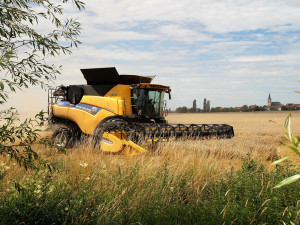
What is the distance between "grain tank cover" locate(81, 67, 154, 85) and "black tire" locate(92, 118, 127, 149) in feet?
6.13

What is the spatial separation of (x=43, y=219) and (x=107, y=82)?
9610mm

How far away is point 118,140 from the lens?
10.3m

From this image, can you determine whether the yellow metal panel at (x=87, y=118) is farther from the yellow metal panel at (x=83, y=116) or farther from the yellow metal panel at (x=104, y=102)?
the yellow metal panel at (x=104, y=102)

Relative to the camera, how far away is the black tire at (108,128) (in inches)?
426

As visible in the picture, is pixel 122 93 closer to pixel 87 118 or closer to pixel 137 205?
pixel 87 118

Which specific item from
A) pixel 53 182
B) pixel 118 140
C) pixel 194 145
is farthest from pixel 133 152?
pixel 53 182

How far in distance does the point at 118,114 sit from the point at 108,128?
3.22 feet

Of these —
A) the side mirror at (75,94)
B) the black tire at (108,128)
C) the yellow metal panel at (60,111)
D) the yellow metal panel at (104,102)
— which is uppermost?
the side mirror at (75,94)

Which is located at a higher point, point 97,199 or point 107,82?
point 107,82

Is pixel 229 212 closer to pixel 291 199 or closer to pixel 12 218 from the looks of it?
pixel 291 199

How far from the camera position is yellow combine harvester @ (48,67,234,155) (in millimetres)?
10594

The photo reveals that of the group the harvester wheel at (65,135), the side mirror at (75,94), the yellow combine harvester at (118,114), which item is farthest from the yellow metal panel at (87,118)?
the harvester wheel at (65,135)

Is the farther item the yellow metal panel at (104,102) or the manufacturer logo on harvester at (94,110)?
the manufacturer logo on harvester at (94,110)

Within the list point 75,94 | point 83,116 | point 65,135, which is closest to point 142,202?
point 83,116
